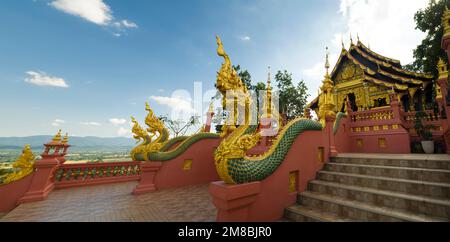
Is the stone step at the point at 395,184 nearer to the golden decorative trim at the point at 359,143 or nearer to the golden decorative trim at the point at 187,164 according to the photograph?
the golden decorative trim at the point at 359,143

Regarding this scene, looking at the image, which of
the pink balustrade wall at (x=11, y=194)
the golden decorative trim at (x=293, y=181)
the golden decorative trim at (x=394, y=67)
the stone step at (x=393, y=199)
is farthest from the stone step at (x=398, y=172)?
the golden decorative trim at (x=394, y=67)

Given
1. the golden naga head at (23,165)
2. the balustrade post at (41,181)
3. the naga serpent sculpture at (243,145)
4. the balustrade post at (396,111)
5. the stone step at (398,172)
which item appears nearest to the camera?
the naga serpent sculpture at (243,145)

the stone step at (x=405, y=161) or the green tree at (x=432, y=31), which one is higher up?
the green tree at (x=432, y=31)

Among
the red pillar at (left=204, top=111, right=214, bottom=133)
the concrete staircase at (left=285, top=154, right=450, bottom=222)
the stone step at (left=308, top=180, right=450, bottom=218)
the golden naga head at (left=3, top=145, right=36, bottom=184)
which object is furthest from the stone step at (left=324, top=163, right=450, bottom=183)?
the golden naga head at (left=3, top=145, right=36, bottom=184)

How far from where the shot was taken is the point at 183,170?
7.85 metres

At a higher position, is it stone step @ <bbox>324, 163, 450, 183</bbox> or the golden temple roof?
the golden temple roof

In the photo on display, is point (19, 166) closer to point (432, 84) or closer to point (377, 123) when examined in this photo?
point (377, 123)

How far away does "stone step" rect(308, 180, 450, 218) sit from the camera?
9.33ft

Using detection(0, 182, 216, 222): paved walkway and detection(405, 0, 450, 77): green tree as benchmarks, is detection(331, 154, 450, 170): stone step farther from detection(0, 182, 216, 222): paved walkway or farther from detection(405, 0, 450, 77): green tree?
detection(405, 0, 450, 77): green tree

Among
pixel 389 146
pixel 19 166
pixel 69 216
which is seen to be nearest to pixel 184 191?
pixel 69 216

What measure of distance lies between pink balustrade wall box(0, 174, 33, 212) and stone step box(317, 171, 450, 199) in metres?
9.14

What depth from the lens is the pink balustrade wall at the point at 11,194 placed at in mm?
5494

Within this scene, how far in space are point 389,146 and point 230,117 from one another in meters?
7.29

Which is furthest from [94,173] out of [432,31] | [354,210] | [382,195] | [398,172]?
[432,31]
